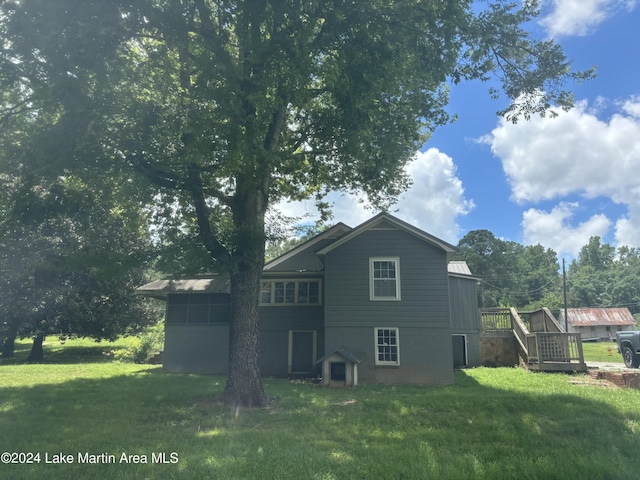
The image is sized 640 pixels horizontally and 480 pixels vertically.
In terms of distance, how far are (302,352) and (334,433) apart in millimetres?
10824

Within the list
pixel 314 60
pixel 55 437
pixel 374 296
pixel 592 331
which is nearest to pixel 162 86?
pixel 314 60

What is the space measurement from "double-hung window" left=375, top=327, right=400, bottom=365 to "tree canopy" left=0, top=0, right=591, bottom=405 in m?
5.96

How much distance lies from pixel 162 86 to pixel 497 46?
27.6ft

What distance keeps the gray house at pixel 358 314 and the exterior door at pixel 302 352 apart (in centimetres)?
4

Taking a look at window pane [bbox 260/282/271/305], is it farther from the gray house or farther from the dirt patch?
the dirt patch

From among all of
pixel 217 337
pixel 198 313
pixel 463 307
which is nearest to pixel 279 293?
pixel 217 337

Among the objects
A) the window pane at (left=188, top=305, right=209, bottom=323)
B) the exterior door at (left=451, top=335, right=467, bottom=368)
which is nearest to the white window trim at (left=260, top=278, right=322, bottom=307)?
the window pane at (left=188, top=305, right=209, bottom=323)

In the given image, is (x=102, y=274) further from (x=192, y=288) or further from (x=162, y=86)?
(x=192, y=288)

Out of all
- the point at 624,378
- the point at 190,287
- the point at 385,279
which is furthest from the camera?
the point at 190,287

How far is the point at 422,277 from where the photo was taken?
16.2m

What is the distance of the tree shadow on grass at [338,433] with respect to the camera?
5.93 meters

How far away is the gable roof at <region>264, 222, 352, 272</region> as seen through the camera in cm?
1855

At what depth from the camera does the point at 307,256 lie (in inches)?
759

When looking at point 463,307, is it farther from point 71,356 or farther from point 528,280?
point 528,280
